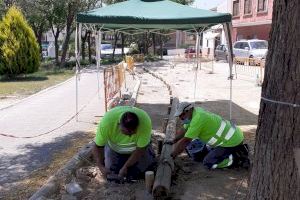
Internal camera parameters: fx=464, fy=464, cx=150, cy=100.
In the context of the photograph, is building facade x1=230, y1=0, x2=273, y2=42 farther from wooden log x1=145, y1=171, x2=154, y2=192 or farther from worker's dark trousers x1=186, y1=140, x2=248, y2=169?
wooden log x1=145, y1=171, x2=154, y2=192

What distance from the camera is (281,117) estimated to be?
3785 millimetres

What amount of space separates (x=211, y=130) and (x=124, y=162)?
1223 millimetres

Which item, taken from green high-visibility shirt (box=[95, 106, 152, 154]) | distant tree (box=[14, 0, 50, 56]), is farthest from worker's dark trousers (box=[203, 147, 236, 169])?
distant tree (box=[14, 0, 50, 56])

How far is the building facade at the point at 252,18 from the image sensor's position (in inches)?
1575

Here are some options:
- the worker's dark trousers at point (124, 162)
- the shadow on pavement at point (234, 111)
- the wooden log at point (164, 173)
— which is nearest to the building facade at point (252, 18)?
the shadow on pavement at point (234, 111)

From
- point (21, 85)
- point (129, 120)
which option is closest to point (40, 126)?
point (129, 120)

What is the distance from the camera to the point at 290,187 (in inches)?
152

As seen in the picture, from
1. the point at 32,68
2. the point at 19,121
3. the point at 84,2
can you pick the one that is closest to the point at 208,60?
the point at 84,2

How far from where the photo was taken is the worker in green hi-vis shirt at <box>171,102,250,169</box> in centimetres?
602

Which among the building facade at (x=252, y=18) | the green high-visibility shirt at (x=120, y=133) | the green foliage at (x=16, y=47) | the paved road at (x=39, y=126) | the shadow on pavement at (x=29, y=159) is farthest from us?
the building facade at (x=252, y=18)

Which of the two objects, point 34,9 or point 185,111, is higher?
point 34,9

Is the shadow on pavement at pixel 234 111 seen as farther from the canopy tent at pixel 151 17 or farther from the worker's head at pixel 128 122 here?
the worker's head at pixel 128 122

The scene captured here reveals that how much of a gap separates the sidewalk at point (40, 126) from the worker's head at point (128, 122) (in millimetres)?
2041

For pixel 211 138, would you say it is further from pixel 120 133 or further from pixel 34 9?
pixel 34 9
